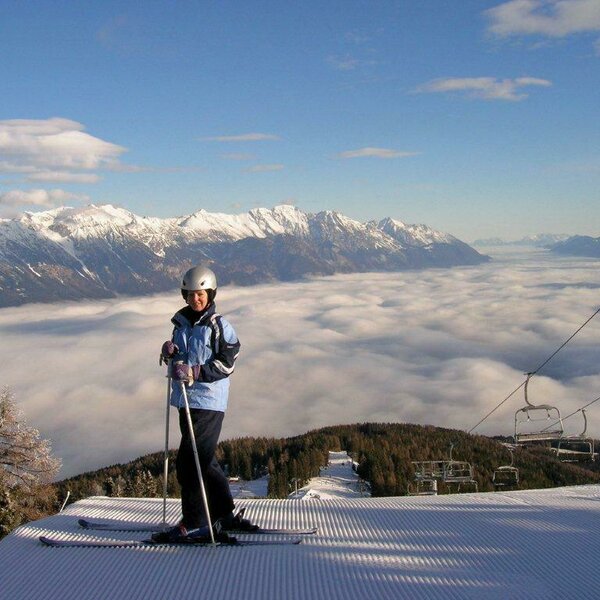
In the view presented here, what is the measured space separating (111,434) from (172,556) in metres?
201

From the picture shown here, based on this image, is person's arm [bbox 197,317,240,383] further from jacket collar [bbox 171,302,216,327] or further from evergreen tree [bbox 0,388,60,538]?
evergreen tree [bbox 0,388,60,538]

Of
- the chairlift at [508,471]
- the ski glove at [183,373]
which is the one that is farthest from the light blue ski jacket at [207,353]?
the chairlift at [508,471]

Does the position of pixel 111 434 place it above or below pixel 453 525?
below

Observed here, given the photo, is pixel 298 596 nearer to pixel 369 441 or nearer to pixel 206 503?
pixel 206 503

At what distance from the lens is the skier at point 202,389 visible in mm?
6121

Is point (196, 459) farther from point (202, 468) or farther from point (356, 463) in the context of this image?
point (356, 463)

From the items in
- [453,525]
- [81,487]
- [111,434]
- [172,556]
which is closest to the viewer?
[172,556]

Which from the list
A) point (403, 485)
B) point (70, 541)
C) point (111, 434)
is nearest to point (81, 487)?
point (403, 485)

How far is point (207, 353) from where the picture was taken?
20.2 ft

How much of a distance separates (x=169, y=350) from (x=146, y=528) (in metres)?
2.09

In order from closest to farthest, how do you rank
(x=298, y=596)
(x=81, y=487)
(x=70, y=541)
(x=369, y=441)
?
1. (x=298, y=596)
2. (x=70, y=541)
3. (x=81, y=487)
4. (x=369, y=441)

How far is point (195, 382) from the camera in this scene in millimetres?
6234

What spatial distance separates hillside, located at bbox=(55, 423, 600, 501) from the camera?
5634 centimetres

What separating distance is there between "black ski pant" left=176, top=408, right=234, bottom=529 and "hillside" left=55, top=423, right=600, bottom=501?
1628 inches
